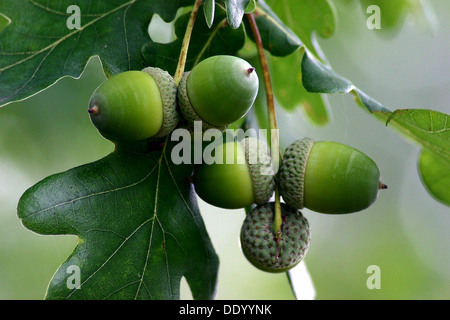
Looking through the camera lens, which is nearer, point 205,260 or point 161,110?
point 161,110

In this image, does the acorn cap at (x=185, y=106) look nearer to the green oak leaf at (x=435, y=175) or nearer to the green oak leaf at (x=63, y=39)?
the green oak leaf at (x=63, y=39)

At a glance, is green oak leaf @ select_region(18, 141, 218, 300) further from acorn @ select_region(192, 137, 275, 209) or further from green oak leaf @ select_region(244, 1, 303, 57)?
green oak leaf @ select_region(244, 1, 303, 57)

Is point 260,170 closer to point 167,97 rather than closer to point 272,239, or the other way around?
point 272,239

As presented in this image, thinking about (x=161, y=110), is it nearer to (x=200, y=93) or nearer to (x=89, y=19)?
(x=200, y=93)

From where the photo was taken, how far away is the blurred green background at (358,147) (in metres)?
2.31

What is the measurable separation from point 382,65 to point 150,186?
9.63ft

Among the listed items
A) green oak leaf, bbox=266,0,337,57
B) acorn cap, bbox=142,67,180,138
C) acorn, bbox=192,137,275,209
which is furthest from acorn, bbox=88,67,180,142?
green oak leaf, bbox=266,0,337,57

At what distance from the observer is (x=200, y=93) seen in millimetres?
1097

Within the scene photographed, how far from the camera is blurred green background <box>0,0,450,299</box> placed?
2307mm

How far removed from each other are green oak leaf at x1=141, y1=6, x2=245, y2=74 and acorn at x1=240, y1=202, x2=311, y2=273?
45cm

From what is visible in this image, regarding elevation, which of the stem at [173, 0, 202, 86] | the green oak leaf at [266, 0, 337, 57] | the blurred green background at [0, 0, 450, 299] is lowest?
the blurred green background at [0, 0, 450, 299]
